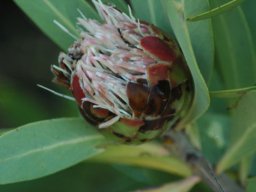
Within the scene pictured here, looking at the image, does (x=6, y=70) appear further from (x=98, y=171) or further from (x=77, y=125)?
(x=77, y=125)

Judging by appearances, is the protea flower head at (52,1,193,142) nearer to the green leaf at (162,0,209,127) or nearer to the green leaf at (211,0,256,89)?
the green leaf at (162,0,209,127)

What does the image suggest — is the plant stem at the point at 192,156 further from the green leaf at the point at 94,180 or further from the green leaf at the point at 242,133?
the green leaf at the point at 94,180

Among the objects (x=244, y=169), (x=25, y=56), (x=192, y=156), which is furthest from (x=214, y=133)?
(x=25, y=56)

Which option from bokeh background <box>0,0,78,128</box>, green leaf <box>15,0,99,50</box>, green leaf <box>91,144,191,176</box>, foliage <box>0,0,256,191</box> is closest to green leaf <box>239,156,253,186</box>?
foliage <box>0,0,256,191</box>

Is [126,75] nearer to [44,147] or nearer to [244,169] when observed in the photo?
[44,147]

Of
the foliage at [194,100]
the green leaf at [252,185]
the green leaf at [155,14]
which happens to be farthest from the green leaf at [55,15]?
the green leaf at [252,185]

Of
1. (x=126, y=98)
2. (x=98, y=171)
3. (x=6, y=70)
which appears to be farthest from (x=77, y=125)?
(x=6, y=70)
